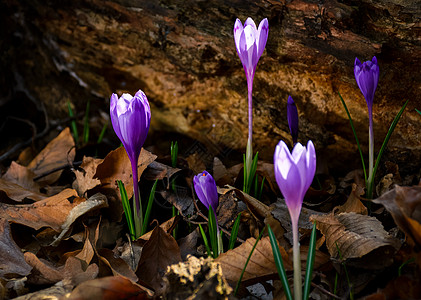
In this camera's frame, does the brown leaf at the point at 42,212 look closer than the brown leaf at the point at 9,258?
No

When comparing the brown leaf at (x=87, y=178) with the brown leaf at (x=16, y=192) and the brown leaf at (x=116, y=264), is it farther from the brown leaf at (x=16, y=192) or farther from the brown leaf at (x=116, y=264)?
the brown leaf at (x=116, y=264)

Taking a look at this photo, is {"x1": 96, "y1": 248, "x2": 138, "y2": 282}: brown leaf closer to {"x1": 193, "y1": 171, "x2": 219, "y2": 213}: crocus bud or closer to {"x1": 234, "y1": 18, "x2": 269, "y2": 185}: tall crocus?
{"x1": 193, "y1": 171, "x2": 219, "y2": 213}: crocus bud

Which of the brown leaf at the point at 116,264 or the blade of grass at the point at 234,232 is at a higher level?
the blade of grass at the point at 234,232

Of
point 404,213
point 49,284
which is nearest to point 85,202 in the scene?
point 49,284

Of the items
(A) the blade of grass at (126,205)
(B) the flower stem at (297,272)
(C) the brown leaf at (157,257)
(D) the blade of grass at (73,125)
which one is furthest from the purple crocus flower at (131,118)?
(D) the blade of grass at (73,125)

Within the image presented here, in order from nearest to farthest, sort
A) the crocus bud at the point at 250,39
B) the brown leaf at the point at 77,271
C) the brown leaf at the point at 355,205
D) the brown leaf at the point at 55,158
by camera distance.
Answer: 1. the brown leaf at the point at 77,271
2. the brown leaf at the point at 355,205
3. the crocus bud at the point at 250,39
4. the brown leaf at the point at 55,158

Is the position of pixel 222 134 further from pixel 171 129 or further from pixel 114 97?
pixel 114 97
